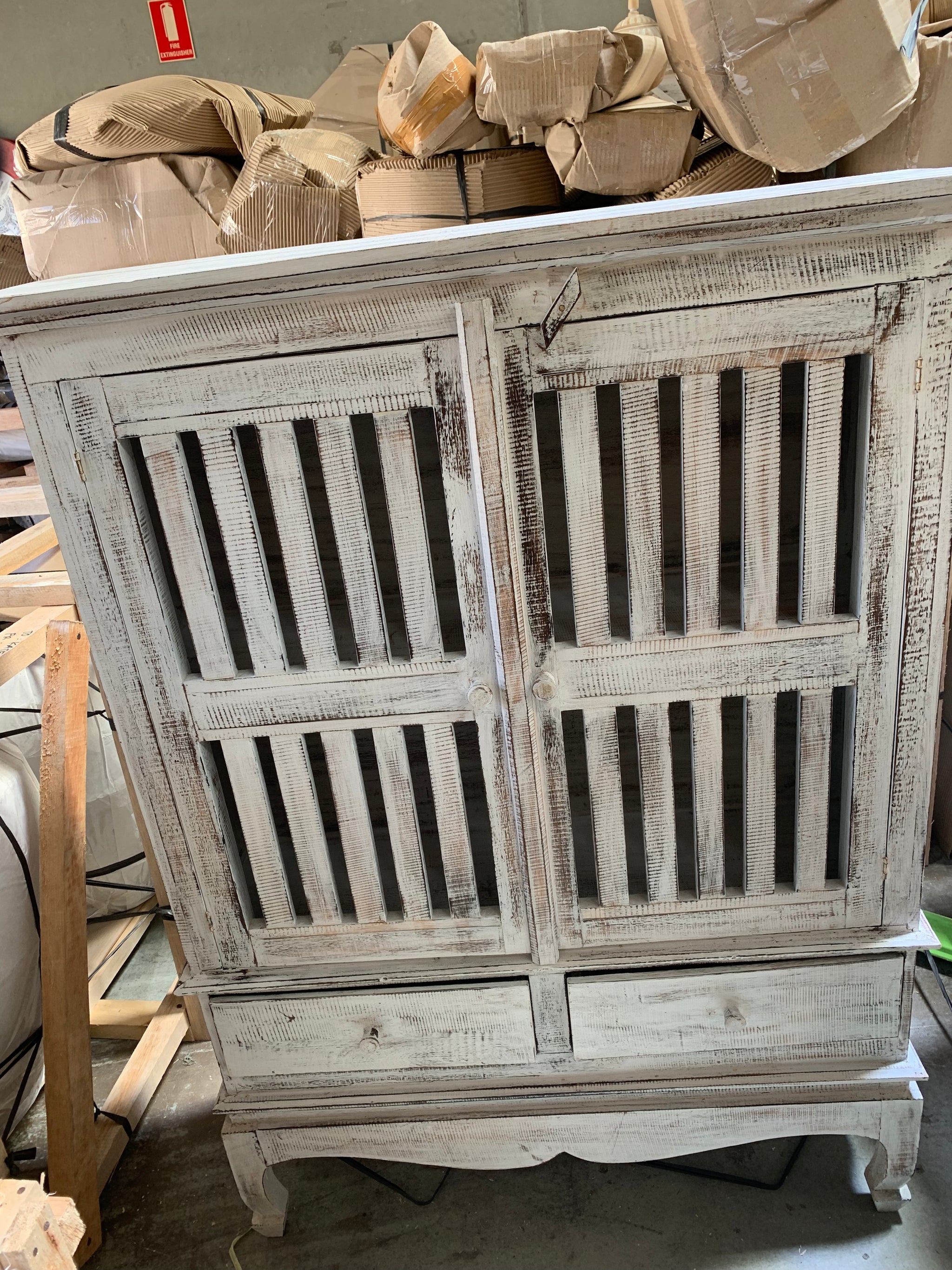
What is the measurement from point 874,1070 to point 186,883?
116cm

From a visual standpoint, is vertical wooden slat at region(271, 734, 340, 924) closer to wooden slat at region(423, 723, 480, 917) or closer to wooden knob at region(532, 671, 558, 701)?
wooden slat at region(423, 723, 480, 917)

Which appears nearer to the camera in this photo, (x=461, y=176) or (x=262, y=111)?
(x=461, y=176)

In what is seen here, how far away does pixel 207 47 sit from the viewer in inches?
93.7

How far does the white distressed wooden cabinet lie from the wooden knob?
1cm

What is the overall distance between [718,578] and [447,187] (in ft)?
2.58

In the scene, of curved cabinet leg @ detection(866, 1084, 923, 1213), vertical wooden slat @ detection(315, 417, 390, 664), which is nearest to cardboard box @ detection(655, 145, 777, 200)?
vertical wooden slat @ detection(315, 417, 390, 664)

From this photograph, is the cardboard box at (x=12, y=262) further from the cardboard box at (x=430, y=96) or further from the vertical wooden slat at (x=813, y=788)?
the vertical wooden slat at (x=813, y=788)

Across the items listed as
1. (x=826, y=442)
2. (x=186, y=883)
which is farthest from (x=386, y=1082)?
(x=826, y=442)

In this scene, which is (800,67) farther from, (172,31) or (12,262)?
(172,31)

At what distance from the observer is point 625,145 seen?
128 centimetres

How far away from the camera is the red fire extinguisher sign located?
7.74 ft

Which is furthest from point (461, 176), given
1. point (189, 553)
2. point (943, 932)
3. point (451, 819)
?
point (943, 932)

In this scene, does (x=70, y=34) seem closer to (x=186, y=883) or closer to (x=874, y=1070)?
(x=186, y=883)

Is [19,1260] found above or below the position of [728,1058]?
above
